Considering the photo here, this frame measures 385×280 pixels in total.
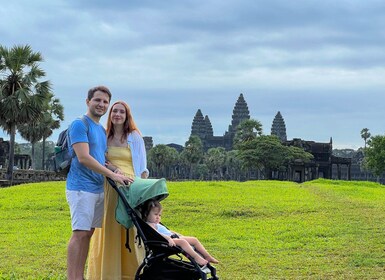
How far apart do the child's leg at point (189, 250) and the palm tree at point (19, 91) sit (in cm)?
2517

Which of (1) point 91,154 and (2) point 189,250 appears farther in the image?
(1) point 91,154

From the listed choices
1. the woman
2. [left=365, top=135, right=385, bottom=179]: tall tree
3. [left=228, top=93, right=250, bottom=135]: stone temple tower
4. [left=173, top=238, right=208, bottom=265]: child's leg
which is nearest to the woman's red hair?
the woman

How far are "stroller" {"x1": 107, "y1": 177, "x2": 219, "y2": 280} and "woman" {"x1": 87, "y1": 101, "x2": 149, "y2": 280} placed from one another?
0.39m

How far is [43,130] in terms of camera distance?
145ft

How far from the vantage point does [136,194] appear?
5.73 m

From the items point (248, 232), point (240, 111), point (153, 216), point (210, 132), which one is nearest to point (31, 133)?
point (248, 232)

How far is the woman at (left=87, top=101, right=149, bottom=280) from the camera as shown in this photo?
6.20 m

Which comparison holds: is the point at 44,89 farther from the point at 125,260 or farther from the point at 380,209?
the point at 125,260

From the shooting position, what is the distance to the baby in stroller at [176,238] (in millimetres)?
5430

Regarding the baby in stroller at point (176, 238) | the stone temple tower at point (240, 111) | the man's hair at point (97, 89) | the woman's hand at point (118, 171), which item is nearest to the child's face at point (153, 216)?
the baby in stroller at point (176, 238)

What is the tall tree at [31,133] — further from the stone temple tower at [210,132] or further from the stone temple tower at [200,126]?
the stone temple tower at [200,126]

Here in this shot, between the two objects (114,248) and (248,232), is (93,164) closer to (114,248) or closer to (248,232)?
(114,248)

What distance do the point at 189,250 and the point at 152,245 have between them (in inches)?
12.5

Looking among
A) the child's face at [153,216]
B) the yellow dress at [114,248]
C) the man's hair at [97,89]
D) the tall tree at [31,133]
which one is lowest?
the yellow dress at [114,248]
